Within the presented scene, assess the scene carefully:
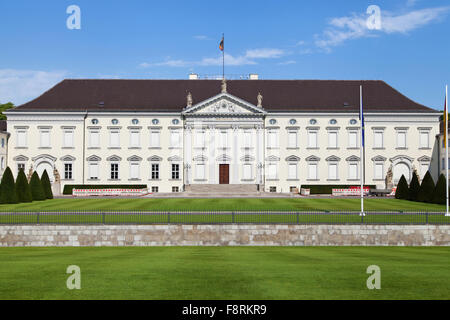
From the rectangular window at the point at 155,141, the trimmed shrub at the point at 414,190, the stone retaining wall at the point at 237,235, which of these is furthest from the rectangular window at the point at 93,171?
the trimmed shrub at the point at 414,190

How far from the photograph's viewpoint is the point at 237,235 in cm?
2727

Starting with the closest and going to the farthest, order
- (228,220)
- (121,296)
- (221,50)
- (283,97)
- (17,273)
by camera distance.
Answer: (121,296) → (17,273) → (228,220) → (221,50) → (283,97)

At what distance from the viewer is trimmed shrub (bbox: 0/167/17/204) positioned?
42.1 m

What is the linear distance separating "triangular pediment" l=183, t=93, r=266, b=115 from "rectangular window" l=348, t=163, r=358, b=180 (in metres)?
14.5

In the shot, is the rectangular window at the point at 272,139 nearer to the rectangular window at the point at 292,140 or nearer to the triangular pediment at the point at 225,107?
the rectangular window at the point at 292,140

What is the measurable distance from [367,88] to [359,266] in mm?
59324

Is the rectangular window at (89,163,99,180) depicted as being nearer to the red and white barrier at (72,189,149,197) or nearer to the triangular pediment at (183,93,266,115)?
the red and white barrier at (72,189,149,197)

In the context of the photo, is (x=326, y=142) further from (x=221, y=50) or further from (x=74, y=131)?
(x=74, y=131)

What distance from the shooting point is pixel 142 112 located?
65.8 meters

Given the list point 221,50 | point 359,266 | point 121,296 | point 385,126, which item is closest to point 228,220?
point 359,266

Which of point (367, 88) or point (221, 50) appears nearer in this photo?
point (221, 50)

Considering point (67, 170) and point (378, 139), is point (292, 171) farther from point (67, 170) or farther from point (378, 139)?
point (67, 170)

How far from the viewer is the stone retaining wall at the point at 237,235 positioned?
2680 centimetres

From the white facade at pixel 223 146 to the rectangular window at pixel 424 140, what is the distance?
0.14m
